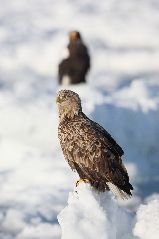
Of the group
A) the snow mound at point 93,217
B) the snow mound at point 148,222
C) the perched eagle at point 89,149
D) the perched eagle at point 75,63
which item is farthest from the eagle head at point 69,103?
the perched eagle at point 75,63

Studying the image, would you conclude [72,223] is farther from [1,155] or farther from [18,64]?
[18,64]

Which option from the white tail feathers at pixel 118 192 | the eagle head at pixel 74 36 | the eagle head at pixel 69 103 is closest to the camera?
the white tail feathers at pixel 118 192

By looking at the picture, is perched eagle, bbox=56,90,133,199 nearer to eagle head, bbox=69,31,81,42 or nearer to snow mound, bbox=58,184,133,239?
snow mound, bbox=58,184,133,239

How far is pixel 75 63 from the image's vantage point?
14195 millimetres

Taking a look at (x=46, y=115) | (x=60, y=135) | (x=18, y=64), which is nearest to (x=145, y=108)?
(x=46, y=115)

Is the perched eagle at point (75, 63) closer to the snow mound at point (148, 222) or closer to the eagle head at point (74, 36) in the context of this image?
the eagle head at point (74, 36)

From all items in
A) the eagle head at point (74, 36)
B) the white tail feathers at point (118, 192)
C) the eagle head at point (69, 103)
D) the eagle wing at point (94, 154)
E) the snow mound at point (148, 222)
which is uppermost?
the eagle head at point (74, 36)

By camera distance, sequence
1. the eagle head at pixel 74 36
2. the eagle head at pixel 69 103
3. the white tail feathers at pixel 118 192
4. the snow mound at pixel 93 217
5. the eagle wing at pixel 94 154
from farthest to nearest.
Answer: the eagle head at pixel 74 36, the eagle head at pixel 69 103, the eagle wing at pixel 94 154, the white tail feathers at pixel 118 192, the snow mound at pixel 93 217

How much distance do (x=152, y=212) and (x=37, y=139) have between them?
23.2 ft

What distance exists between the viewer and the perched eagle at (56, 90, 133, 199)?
5.23 m

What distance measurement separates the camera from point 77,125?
536cm

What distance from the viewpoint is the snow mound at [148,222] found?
4.74 m

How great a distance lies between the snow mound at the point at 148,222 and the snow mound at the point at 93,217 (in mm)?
76

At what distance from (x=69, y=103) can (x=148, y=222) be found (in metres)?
0.91
